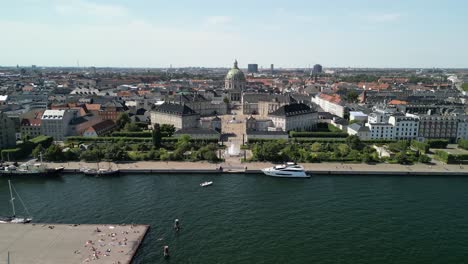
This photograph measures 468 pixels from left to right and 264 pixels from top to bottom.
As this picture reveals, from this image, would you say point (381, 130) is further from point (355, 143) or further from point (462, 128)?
point (462, 128)

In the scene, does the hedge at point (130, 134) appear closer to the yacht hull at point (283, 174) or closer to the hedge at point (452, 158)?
the yacht hull at point (283, 174)

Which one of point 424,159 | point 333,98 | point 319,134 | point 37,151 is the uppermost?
point 333,98

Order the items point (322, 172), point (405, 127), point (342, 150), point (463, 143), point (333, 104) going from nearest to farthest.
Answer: point (322, 172) → point (342, 150) → point (463, 143) → point (405, 127) → point (333, 104)

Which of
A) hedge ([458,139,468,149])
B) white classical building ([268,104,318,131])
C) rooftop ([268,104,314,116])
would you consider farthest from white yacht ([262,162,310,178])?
hedge ([458,139,468,149])

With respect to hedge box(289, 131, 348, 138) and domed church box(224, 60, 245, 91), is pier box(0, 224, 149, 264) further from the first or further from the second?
domed church box(224, 60, 245, 91)

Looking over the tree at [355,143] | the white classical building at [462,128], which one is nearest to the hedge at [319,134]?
the tree at [355,143]

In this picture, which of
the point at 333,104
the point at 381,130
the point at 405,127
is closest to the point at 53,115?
the point at 381,130
